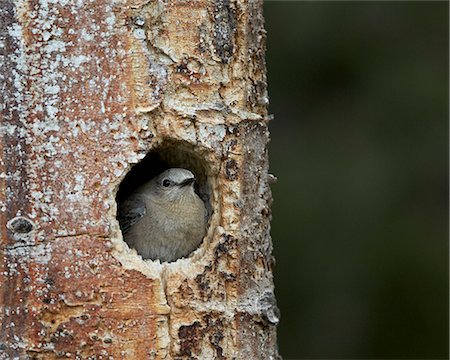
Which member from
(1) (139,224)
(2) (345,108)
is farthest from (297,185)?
(1) (139,224)

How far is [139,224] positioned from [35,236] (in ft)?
3.23

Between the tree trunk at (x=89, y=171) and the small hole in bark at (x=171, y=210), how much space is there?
1.10ft

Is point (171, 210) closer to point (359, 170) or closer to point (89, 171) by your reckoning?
point (89, 171)

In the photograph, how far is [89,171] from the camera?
538 centimetres

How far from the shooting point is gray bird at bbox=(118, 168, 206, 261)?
19.7ft

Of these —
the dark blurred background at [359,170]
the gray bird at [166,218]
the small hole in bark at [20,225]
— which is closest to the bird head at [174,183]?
the gray bird at [166,218]

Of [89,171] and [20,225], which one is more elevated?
[89,171]

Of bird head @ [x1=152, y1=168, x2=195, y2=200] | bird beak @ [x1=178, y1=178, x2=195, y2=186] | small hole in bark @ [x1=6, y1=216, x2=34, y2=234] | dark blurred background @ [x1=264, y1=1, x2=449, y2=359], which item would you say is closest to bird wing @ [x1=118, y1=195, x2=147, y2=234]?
bird head @ [x1=152, y1=168, x2=195, y2=200]

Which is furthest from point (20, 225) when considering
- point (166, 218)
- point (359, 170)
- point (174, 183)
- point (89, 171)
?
point (359, 170)

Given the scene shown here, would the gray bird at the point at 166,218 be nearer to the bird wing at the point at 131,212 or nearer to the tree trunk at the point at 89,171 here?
the bird wing at the point at 131,212

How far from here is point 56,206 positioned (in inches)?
211

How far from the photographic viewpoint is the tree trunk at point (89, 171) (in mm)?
5336

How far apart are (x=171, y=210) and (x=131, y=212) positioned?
20 cm

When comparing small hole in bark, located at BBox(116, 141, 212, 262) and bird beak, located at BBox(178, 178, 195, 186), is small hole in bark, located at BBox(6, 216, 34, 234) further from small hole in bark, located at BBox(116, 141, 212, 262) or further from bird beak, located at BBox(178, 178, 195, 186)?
bird beak, located at BBox(178, 178, 195, 186)
